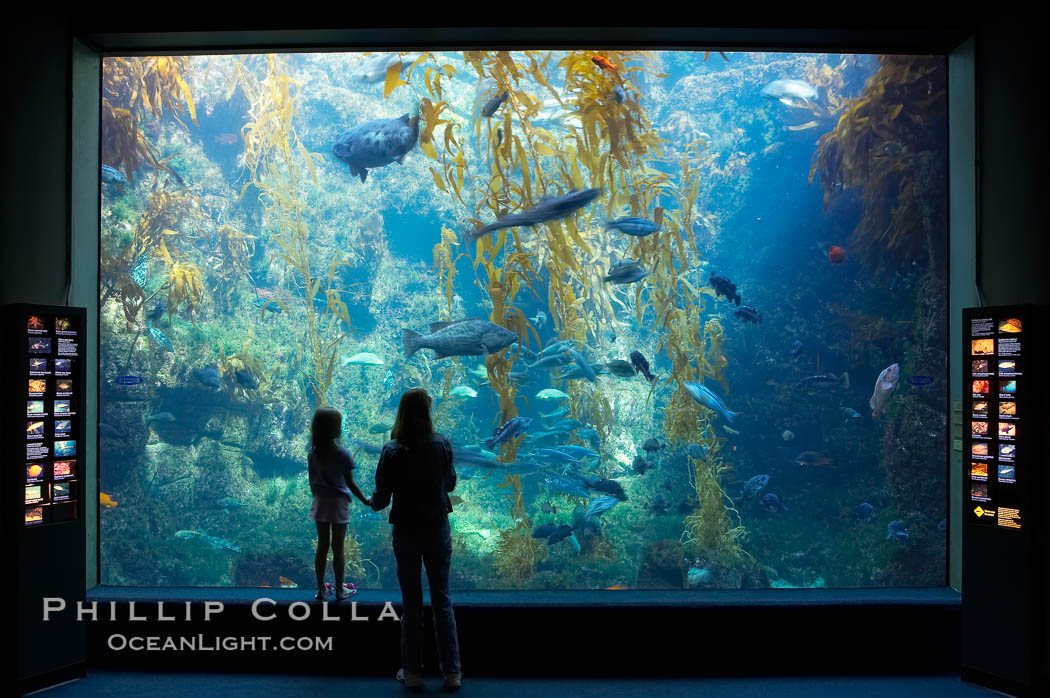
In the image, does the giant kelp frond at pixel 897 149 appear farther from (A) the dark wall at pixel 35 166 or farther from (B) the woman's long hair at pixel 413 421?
(A) the dark wall at pixel 35 166

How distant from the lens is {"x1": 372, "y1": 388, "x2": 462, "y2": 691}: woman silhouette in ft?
9.80

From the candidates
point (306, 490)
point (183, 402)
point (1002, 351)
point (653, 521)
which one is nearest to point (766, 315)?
point (653, 521)

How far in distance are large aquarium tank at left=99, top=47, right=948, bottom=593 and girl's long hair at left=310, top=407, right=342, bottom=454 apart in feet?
4.36

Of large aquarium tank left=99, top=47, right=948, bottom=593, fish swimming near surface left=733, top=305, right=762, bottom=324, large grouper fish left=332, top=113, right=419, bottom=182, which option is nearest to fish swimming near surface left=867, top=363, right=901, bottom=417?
large aquarium tank left=99, top=47, right=948, bottom=593

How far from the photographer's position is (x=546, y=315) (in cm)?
1098

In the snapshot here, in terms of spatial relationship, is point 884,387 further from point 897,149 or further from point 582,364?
point 897,149

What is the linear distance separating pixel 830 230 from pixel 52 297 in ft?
38.7

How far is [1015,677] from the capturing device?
10.4ft

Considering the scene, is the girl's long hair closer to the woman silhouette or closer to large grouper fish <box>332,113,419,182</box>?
the woman silhouette

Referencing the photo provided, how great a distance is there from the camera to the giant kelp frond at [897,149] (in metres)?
6.64

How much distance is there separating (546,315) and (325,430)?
25.5 ft

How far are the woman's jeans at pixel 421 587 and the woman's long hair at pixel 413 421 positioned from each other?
45 cm

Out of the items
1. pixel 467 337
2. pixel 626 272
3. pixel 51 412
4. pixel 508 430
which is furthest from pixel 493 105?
pixel 51 412

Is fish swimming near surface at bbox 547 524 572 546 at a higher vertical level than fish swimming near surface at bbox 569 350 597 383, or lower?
lower
